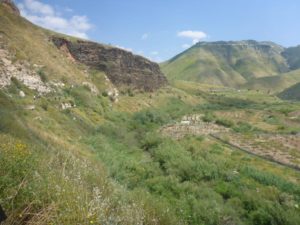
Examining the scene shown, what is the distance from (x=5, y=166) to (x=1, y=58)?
41198mm

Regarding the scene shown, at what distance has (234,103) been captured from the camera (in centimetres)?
13325

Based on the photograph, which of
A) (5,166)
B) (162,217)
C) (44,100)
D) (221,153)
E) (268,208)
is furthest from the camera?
(221,153)

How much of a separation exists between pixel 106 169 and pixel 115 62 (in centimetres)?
5997

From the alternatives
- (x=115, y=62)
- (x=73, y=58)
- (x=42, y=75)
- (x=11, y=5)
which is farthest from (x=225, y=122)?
(x=11, y=5)

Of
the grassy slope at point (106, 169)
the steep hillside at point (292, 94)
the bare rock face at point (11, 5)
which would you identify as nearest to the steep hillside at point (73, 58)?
the bare rock face at point (11, 5)

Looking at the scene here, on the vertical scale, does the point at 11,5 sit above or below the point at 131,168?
above

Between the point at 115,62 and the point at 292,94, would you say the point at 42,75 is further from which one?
the point at 292,94

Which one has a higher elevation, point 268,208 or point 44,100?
point 44,100

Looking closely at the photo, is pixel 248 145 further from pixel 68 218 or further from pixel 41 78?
pixel 68 218

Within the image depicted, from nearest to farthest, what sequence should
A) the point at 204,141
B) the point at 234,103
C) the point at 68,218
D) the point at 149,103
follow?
the point at 68,218 → the point at 204,141 → the point at 149,103 → the point at 234,103

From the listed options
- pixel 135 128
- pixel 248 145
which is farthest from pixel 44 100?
pixel 248 145

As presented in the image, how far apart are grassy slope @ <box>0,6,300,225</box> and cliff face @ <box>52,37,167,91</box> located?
4566 millimetres

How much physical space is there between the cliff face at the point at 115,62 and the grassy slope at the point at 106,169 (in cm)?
457

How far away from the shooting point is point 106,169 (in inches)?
1037
